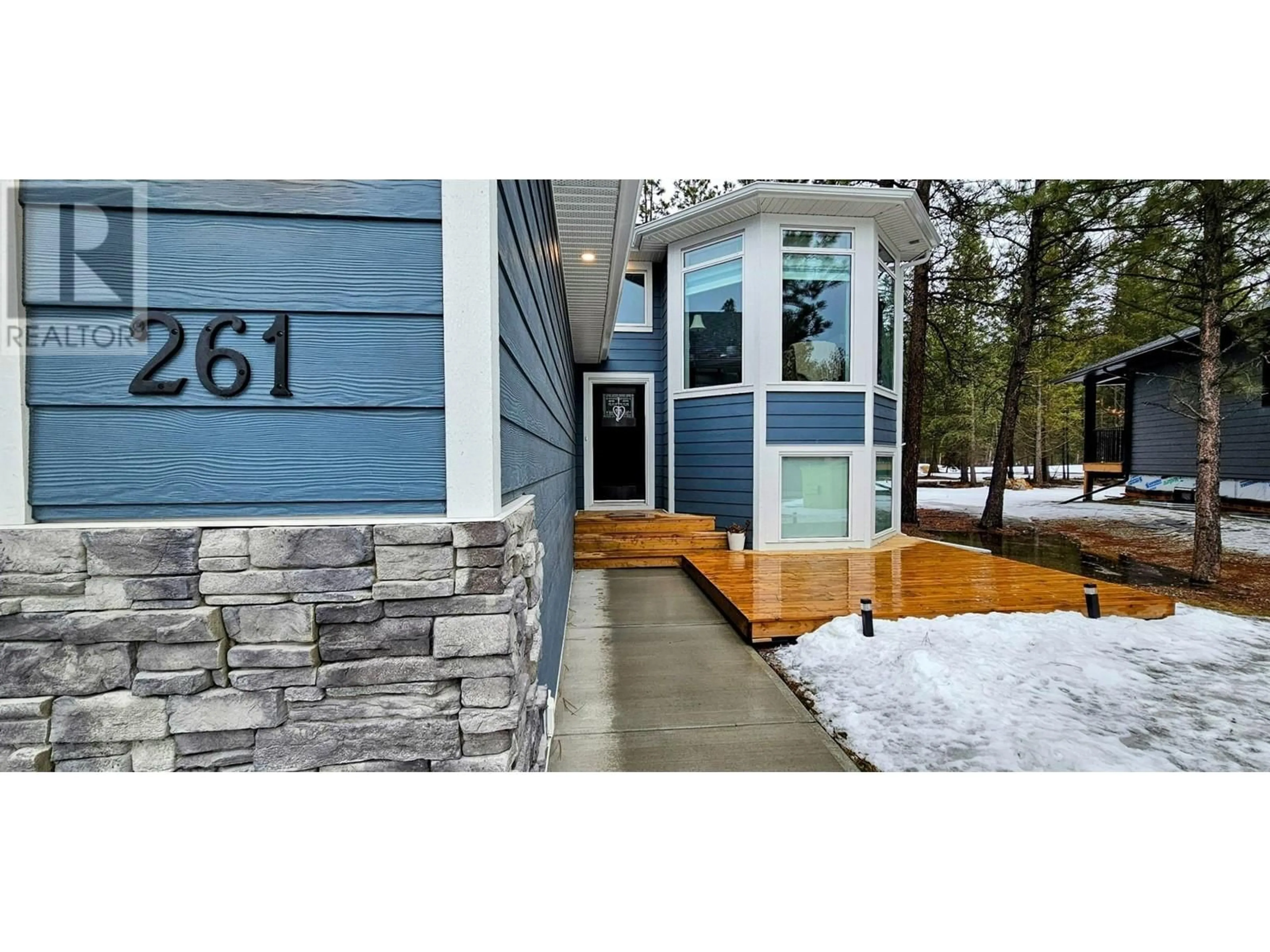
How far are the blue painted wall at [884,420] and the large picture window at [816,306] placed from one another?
615 mm

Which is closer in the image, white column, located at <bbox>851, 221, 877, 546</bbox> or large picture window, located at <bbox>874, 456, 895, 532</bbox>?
white column, located at <bbox>851, 221, 877, 546</bbox>

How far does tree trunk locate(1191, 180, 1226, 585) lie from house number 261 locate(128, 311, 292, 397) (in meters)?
6.94

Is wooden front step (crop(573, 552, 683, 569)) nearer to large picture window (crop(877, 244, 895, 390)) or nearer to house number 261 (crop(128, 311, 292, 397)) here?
large picture window (crop(877, 244, 895, 390))

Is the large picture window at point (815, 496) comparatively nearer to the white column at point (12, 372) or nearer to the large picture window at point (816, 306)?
the large picture window at point (816, 306)

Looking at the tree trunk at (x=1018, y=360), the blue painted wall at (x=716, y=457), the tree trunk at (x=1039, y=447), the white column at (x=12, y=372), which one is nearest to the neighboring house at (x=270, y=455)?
the white column at (x=12, y=372)

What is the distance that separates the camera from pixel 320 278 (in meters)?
1.16

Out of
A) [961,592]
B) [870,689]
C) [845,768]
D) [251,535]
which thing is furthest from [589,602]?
[251,535]

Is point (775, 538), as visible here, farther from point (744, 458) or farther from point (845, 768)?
point (845, 768)

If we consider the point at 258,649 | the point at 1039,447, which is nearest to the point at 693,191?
the point at 258,649

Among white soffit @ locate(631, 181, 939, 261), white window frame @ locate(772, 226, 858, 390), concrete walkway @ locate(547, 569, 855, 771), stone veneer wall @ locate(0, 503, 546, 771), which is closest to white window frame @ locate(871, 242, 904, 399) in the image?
white soffit @ locate(631, 181, 939, 261)

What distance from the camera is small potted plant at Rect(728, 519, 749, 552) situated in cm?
558

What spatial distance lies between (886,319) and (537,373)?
5612 mm

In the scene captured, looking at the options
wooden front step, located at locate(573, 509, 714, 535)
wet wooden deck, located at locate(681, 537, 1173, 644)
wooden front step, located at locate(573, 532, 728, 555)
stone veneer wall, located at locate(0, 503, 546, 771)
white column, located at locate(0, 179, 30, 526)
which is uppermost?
white column, located at locate(0, 179, 30, 526)

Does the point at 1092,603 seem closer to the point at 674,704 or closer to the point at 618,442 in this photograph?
the point at 674,704
